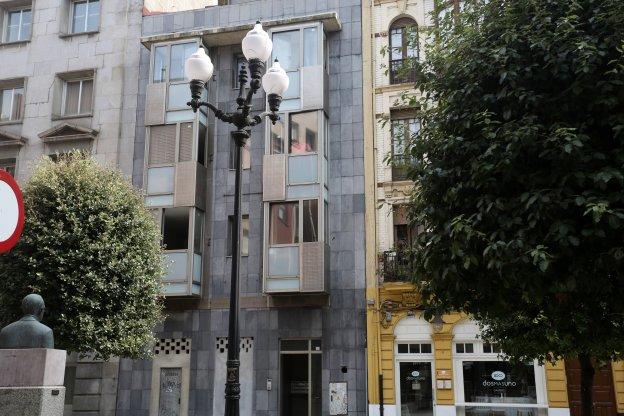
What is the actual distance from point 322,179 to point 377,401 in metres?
7.22

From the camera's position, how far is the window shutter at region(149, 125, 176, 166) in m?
23.8

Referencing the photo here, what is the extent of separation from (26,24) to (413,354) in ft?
67.2

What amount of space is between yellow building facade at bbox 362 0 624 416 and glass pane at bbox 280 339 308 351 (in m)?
2.12

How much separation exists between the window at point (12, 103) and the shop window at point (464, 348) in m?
18.7

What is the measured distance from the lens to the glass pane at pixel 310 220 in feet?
71.5

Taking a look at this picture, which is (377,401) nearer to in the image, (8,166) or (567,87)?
(567,87)

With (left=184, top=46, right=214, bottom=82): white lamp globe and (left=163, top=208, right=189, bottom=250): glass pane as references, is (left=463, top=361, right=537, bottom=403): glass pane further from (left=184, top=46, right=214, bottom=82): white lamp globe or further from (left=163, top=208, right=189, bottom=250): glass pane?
(left=184, top=46, right=214, bottom=82): white lamp globe

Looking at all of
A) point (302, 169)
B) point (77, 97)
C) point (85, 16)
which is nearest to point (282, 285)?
point (302, 169)

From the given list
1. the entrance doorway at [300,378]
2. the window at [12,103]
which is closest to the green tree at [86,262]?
the entrance doorway at [300,378]

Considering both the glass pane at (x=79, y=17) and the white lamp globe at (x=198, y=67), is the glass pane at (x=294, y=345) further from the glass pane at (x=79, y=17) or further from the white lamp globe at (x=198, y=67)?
the glass pane at (x=79, y=17)

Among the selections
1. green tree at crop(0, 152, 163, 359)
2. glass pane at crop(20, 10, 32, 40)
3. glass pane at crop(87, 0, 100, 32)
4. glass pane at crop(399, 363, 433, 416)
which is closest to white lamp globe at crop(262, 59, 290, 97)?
green tree at crop(0, 152, 163, 359)

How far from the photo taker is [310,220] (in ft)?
72.0

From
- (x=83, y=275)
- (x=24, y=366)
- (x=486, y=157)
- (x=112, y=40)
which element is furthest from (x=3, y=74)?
(x=486, y=157)

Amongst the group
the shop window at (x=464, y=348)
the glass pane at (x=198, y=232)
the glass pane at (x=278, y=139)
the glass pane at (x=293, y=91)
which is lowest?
the shop window at (x=464, y=348)
